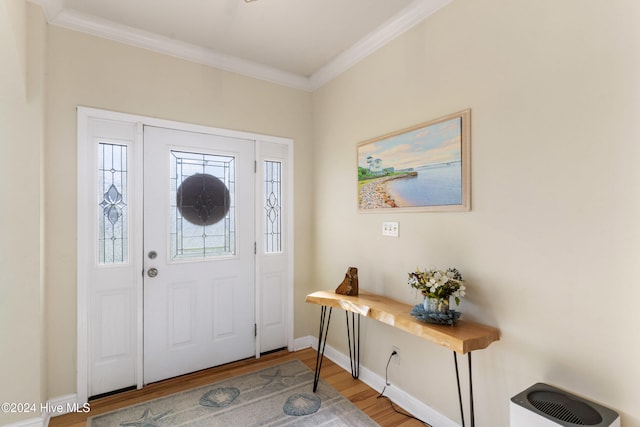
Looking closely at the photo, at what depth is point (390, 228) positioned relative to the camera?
2396 mm

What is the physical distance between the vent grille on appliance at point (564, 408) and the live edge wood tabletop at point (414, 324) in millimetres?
287

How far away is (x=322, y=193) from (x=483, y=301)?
1.83m

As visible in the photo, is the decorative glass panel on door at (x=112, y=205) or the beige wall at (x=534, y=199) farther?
the decorative glass panel on door at (x=112, y=205)

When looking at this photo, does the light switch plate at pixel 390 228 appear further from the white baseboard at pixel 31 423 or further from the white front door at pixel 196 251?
the white baseboard at pixel 31 423

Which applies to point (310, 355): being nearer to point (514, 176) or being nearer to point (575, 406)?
point (575, 406)

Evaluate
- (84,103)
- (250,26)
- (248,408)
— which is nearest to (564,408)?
(248,408)

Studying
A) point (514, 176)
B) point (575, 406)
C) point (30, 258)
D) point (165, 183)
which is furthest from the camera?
point (165, 183)

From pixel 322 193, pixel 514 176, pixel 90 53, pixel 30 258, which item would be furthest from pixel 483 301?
pixel 90 53

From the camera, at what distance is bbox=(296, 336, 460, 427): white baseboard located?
2023mm

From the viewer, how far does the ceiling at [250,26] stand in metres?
2.17

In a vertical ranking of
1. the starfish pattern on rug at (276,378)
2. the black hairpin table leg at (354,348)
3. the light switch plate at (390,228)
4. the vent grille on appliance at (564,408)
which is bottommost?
the starfish pattern on rug at (276,378)

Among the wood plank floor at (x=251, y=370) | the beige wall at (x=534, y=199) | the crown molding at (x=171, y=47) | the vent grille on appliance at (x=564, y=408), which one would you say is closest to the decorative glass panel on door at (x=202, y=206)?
the crown molding at (x=171, y=47)

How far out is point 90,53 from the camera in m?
2.35

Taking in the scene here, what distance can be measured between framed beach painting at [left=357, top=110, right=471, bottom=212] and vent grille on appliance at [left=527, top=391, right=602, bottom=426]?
97 centimetres
